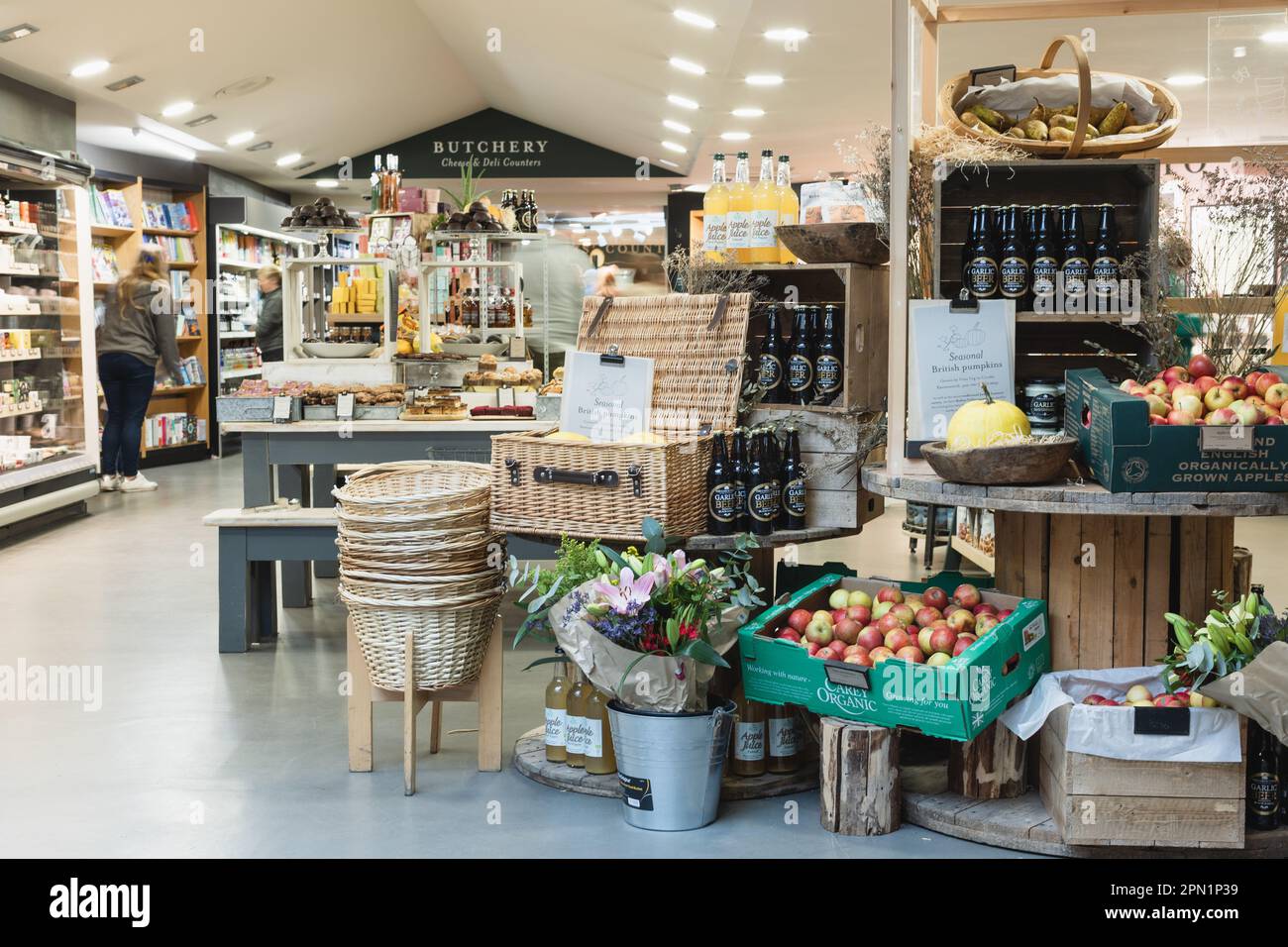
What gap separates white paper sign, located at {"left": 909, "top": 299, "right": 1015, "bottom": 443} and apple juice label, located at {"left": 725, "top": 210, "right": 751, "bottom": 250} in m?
0.75

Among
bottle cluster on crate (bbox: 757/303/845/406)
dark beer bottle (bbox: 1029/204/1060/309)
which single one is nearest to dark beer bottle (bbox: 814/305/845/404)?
bottle cluster on crate (bbox: 757/303/845/406)

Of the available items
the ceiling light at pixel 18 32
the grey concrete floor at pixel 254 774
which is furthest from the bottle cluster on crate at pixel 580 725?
the ceiling light at pixel 18 32

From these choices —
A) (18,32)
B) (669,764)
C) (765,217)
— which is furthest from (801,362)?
(18,32)

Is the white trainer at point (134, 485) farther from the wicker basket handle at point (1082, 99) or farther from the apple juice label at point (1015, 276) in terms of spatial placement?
the wicker basket handle at point (1082, 99)

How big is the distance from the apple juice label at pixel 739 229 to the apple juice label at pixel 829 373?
0.46 m

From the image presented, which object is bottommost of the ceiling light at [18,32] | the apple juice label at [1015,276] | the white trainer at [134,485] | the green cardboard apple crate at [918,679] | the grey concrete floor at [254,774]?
the grey concrete floor at [254,774]

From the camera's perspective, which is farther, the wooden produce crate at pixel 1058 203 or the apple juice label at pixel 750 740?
the wooden produce crate at pixel 1058 203

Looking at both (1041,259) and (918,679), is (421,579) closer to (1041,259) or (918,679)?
(918,679)

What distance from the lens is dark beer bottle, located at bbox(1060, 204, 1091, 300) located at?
3635mm

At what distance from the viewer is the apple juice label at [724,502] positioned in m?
3.81

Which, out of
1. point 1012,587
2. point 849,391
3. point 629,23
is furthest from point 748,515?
point 629,23

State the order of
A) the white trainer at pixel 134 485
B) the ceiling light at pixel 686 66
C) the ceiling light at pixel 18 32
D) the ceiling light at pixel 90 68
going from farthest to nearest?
the white trainer at pixel 134 485, the ceiling light at pixel 686 66, the ceiling light at pixel 90 68, the ceiling light at pixel 18 32

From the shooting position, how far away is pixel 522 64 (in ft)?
42.7
